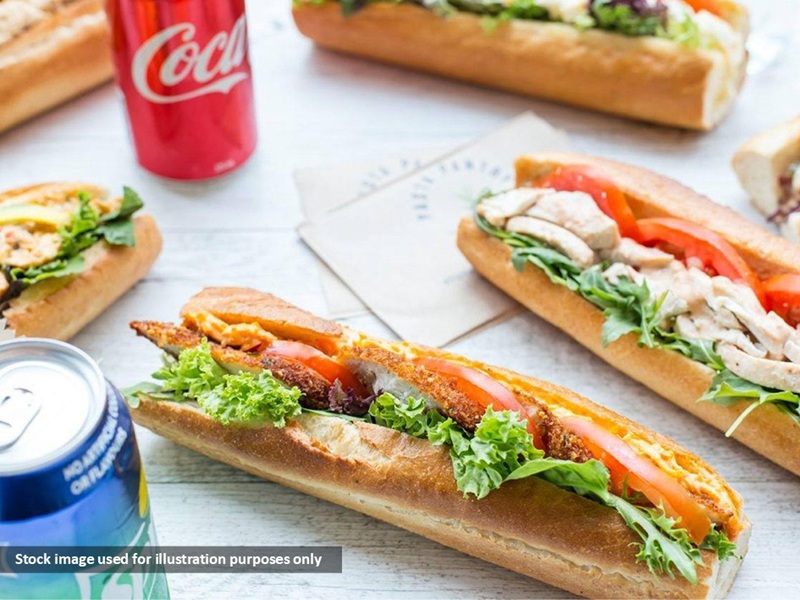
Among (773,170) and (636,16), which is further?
(636,16)

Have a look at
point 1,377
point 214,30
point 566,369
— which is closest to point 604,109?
point 566,369

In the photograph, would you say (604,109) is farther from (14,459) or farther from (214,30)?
(14,459)

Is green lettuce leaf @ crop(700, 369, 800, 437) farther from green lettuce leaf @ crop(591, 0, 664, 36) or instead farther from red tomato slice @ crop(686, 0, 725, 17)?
red tomato slice @ crop(686, 0, 725, 17)

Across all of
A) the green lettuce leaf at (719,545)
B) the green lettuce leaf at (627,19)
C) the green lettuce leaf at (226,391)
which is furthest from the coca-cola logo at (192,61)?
the green lettuce leaf at (719,545)

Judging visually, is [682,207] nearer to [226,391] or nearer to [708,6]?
[708,6]

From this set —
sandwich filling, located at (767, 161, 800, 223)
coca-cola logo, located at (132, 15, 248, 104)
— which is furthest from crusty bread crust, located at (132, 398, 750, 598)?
sandwich filling, located at (767, 161, 800, 223)

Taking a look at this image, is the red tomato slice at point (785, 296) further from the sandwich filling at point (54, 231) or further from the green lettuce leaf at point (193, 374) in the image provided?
the sandwich filling at point (54, 231)

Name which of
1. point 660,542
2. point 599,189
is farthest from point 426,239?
point 660,542
